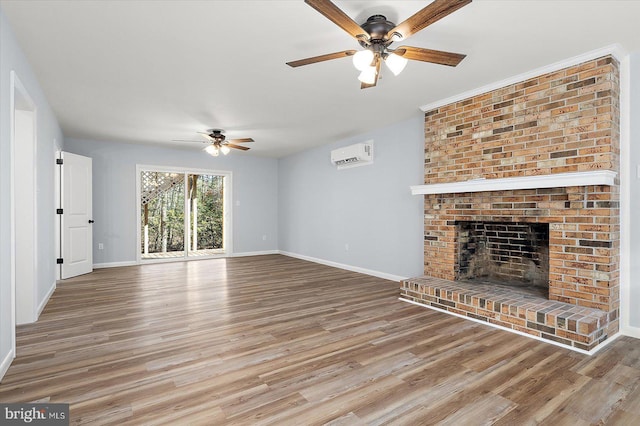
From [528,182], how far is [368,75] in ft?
5.90

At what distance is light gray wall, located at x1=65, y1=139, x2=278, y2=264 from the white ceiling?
178cm

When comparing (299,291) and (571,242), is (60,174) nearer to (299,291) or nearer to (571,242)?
(299,291)

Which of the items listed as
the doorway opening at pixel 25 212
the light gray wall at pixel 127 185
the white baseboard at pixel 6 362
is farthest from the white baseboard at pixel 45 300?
the light gray wall at pixel 127 185

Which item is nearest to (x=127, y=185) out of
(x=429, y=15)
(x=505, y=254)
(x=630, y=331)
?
(x=429, y=15)

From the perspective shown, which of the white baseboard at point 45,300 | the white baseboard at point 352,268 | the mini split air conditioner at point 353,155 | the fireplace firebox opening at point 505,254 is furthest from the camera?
the mini split air conditioner at point 353,155

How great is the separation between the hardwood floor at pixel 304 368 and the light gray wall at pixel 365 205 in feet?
4.72

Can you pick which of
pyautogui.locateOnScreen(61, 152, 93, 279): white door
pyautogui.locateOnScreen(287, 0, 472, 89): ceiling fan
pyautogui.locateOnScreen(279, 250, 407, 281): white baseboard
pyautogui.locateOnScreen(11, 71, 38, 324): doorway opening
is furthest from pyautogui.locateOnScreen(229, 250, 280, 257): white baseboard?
pyautogui.locateOnScreen(287, 0, 472, 89): ceiling fan

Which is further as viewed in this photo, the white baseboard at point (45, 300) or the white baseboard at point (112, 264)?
the white baseboard at point (112, 264)

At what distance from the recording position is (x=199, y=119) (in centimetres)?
472

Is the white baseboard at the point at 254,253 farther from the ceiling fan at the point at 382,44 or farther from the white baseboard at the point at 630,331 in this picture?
the white baseboard at the point at 630,331

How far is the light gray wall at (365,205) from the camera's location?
470cm

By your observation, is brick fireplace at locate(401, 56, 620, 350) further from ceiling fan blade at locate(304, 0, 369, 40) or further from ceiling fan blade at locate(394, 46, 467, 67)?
ceiling fan blade at locate(304, 0, 369, 40)

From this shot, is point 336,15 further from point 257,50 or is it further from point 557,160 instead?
point 557,160

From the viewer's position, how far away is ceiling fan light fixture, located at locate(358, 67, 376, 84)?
2.38 meters
